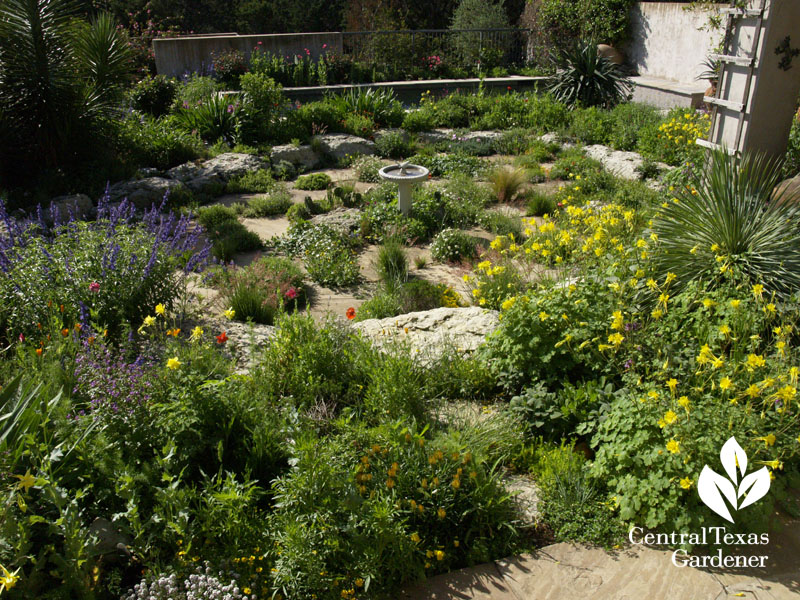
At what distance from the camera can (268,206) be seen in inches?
356

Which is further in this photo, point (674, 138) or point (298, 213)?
point (674, 138)

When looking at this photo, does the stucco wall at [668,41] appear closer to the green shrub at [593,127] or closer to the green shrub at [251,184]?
the green shrub at [593,127]

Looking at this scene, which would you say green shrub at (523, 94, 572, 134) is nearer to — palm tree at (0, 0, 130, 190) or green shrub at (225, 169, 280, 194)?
green shrub at (225, 169, 280, 194)

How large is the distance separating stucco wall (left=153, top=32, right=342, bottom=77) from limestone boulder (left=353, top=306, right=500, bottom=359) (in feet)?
39.0

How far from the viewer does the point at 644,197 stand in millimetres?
8367

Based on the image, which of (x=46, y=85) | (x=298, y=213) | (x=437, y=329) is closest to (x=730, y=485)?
(x=437, y=329)

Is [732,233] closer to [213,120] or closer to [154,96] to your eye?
[213,120]

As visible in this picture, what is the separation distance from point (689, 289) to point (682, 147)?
20.1ft

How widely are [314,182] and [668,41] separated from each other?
12.0 meters

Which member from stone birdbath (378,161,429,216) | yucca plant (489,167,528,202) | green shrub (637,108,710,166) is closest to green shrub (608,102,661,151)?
green shrub (637,108,710,166)

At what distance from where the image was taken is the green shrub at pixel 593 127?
11.8 metres

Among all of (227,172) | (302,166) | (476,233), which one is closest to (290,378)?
(476,233)

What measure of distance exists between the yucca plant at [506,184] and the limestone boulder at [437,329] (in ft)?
14.6

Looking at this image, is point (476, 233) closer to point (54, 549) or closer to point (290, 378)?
point (290, 378)
